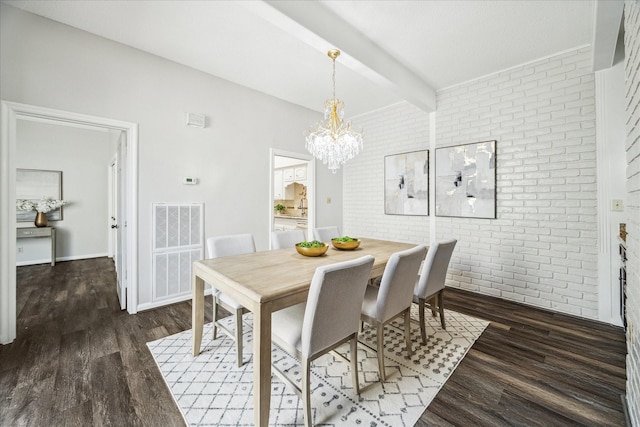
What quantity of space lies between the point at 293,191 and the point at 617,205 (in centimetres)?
614

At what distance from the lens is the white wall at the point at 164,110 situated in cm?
229

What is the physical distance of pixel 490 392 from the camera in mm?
1710

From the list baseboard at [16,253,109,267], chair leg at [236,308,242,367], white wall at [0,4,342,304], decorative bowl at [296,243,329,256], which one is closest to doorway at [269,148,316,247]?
white wall at [0,4,342,304]

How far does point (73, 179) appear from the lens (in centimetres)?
544

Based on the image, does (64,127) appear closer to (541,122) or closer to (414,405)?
(414,405)

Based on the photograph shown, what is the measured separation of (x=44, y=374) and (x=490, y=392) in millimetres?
3024

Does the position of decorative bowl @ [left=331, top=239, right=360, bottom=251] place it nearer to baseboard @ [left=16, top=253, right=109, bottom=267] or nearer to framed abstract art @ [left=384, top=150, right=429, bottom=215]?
framed abstract art @ [left=384, top=150, right=429, bottom=215]

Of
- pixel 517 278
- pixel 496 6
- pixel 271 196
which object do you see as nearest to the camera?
pixel 496 6

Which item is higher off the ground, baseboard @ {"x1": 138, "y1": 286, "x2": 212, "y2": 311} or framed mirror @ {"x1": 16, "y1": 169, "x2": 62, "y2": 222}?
framed mirror @ {"x1": 16, "y1": 169, "x2": 62, "y2": 222}

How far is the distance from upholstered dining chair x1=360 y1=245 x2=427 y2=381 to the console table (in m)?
6.10

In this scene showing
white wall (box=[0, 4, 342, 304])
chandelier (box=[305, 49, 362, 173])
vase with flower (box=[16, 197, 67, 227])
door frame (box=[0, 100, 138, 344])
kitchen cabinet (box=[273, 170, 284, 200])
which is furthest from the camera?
kitchen cabinet (box=[273, 170, 284, 200])

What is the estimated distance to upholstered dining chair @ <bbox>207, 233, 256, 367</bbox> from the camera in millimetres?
1932

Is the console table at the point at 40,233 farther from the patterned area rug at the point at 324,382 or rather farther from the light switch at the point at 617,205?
the light switch at the point at 617,205

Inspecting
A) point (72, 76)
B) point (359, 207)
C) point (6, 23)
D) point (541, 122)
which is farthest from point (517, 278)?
point (6, 23)
